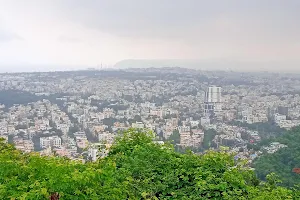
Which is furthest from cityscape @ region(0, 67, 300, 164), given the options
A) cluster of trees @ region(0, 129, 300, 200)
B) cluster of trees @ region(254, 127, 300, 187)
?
cluster of trees @ region(0, 129, 300, 200)

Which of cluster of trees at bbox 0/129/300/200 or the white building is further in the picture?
the white building

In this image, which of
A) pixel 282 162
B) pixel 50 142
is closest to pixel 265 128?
pixel 282 162

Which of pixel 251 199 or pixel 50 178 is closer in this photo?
pixel 50 178

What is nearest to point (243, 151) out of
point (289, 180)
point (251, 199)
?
point (289, 180)

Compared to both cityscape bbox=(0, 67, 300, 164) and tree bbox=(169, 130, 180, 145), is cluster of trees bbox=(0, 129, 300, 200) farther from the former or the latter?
tree bbox=(169, 130, 180, 145)

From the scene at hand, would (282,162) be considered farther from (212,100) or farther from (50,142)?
(212,100)

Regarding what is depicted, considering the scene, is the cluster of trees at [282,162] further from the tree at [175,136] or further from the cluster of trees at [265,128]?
the cluster of trees at [265,128]

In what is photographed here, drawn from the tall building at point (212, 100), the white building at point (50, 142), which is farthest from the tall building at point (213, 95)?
the white building at point (50, 142)

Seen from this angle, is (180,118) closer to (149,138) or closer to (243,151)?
(243,151)
